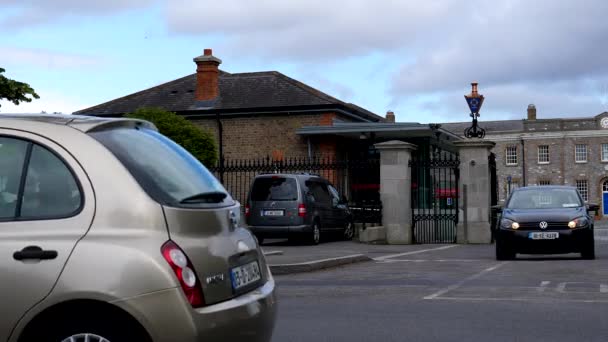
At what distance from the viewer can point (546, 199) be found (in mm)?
17891

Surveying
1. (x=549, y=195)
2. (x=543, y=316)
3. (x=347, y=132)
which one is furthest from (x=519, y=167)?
(x=543, y=316)

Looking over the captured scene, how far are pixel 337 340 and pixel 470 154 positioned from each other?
1819 centimetres

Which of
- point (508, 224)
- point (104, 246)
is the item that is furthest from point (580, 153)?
point (104, 246)

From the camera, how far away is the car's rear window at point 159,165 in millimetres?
4719

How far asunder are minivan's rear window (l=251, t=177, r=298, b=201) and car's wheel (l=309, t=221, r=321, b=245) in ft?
3.21

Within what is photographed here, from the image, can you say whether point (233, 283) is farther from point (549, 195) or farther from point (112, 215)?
→ point (549, 195)

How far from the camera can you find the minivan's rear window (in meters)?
23.7

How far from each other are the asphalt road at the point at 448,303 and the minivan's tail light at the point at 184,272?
328cm

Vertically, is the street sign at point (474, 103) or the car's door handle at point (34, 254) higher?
the street sign at point (474, 103)

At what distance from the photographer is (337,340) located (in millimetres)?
7715

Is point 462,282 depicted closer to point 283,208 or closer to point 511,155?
point 283,208

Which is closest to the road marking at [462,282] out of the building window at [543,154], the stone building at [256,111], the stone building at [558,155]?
the stone building at [256,111]

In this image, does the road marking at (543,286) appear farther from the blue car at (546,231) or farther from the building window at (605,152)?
the building window at (605,152)

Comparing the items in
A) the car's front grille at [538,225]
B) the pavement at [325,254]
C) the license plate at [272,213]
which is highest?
the license plate at [272,213]
